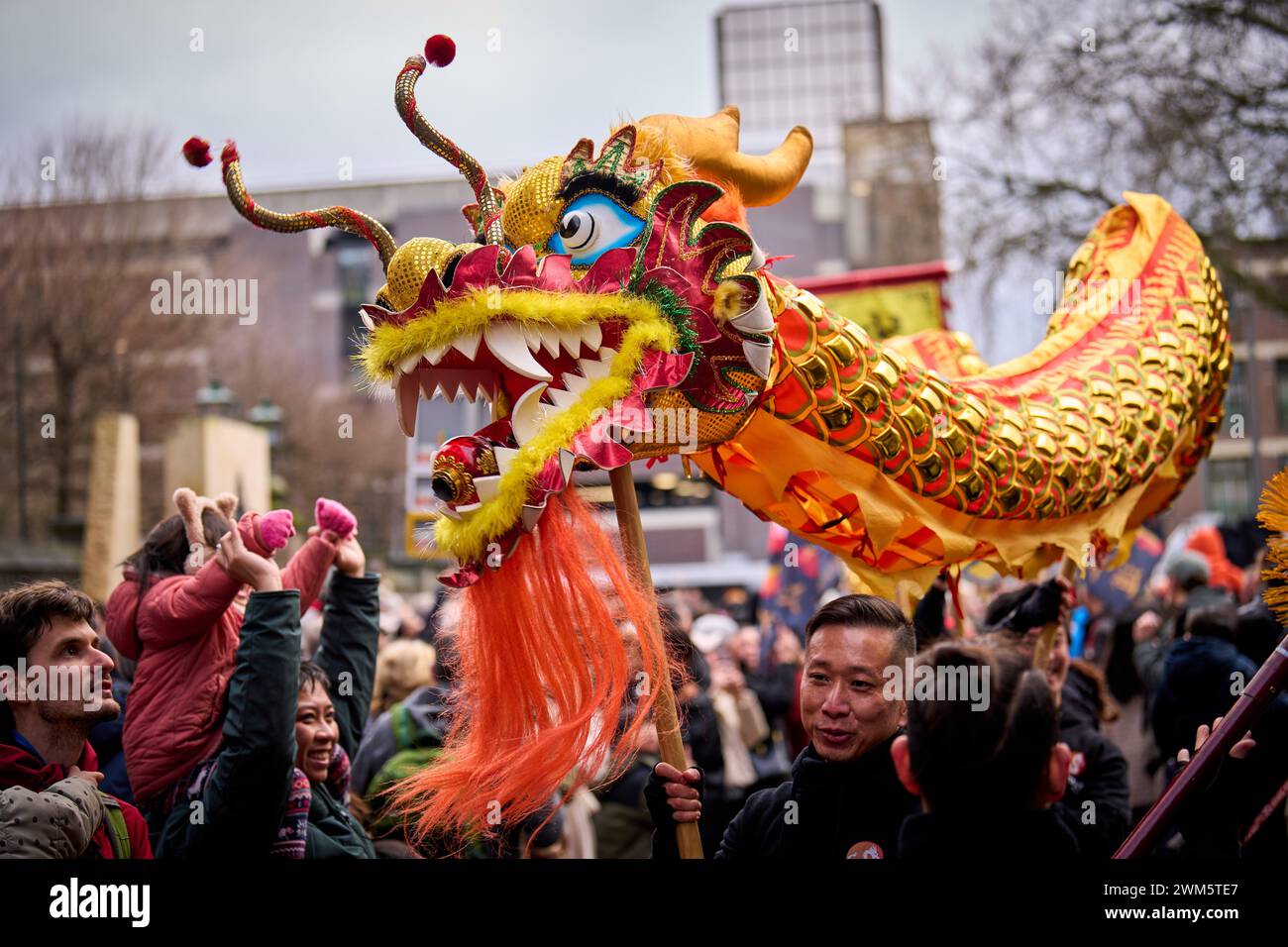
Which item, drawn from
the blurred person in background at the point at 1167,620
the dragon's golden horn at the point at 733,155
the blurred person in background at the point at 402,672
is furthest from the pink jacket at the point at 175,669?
the blurred person in background at the point at 1167,620

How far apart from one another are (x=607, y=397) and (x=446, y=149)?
596 mm

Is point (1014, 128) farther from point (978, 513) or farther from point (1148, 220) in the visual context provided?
point (978, 513)

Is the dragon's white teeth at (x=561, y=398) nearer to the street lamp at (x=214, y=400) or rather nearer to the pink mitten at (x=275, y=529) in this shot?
the pink mitten at (x=275, y=529)

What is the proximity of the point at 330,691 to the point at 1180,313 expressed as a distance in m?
2.58

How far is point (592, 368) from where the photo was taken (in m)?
2.54

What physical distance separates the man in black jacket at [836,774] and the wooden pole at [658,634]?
0.09ft

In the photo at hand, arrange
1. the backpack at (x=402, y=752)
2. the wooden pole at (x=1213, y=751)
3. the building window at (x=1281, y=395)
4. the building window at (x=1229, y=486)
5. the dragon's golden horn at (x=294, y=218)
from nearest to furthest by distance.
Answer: the wooden pole at (x=1213, y=751) → the dragon's golden horn at (x=294, y=218) → the backpack at (x=402, y=752) → the building window at (x=1281, y=395) → the building window at (x=1229, y=486)

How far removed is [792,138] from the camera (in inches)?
118

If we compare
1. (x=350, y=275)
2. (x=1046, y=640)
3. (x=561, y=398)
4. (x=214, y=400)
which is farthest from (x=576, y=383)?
(x=350, y=275)

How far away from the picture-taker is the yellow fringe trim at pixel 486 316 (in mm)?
2414

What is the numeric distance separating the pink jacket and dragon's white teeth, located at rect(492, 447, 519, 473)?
2.50 feet

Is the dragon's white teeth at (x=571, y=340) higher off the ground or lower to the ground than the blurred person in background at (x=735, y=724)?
higher

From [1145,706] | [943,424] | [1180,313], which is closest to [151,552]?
[943,424]

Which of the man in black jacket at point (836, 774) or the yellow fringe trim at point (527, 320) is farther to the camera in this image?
the man in black jacket at point (836, 774)
